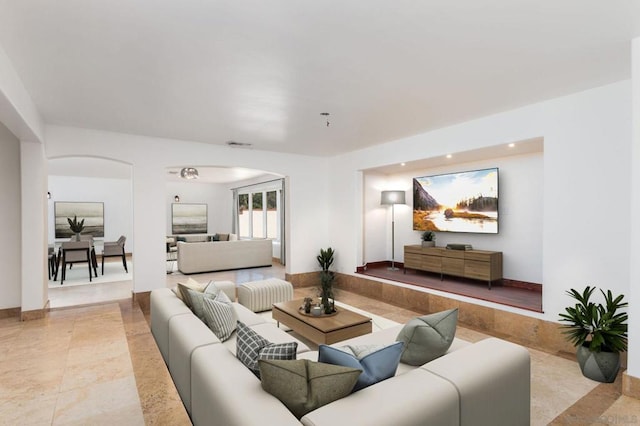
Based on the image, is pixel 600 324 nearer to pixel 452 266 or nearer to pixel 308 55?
pixel 452 266

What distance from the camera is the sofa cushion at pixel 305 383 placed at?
148cm

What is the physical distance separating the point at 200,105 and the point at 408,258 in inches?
173

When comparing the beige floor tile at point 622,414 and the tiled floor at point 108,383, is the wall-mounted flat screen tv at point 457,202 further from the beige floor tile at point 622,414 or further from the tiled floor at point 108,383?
the beige floor tile at point 622,414

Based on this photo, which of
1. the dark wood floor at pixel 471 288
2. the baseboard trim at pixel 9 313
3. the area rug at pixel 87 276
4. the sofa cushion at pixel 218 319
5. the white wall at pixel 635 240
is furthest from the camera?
the area rug at pixel 87 276

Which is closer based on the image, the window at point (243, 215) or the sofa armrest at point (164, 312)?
the sofa armrest at point (164, 312)

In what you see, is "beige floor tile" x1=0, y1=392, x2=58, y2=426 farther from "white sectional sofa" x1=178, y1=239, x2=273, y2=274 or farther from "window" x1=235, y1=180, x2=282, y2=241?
"window" x1=235, y1=180, x2=282, y2=241

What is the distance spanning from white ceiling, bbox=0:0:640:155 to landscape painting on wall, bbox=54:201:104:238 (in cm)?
727

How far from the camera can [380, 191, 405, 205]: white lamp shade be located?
21.3ft

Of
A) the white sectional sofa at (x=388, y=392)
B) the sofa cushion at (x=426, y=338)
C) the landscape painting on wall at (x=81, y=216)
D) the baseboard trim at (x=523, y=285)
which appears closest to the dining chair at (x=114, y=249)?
the landscape painting on wall at (x=81, y=216)

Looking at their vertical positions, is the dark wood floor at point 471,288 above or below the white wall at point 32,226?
below

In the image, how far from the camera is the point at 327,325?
350 cm

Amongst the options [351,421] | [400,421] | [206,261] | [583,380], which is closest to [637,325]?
[583,380]

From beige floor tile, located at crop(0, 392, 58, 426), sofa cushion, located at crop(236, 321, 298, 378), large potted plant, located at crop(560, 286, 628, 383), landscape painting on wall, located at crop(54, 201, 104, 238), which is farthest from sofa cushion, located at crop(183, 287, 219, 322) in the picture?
landscape painting on wall, located at crop(54, 201, 104, 238)

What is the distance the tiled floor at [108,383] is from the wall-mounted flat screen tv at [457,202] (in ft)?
6.27
